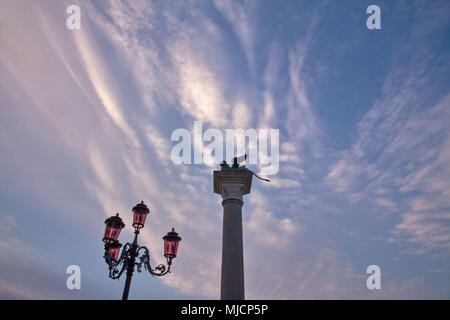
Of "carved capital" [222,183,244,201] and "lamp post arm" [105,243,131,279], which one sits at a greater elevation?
"carved capital" [222,183,244,201]

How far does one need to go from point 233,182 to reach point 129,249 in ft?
13.6

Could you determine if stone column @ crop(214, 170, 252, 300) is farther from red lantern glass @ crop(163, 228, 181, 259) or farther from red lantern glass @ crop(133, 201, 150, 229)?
red lantern glass @ crop(133, 201, 150, 229)

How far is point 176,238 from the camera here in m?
9.73

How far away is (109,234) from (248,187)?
492cm

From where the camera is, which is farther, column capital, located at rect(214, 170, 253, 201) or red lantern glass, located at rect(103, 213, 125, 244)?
column capital, located at rect(214, 170, 253, 201)

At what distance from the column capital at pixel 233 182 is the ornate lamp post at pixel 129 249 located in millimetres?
2317

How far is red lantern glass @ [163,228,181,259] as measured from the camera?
953 centimetres

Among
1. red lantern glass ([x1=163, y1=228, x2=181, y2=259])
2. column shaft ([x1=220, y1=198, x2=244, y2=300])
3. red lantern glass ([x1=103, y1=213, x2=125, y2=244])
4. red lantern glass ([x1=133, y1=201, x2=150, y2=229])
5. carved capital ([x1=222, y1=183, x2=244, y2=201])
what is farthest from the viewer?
carved capital ([x1=222, y1=183, x2=244, y2=201])

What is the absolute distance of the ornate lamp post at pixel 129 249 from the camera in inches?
338


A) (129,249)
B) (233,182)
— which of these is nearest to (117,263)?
(129,249)

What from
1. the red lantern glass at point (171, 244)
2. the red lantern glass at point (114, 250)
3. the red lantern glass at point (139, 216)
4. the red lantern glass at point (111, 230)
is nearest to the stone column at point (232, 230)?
the red lantern glass at point (171, 244)

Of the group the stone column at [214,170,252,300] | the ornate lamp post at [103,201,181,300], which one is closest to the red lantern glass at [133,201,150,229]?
the ornate lamp post at [103,201,181,300]
